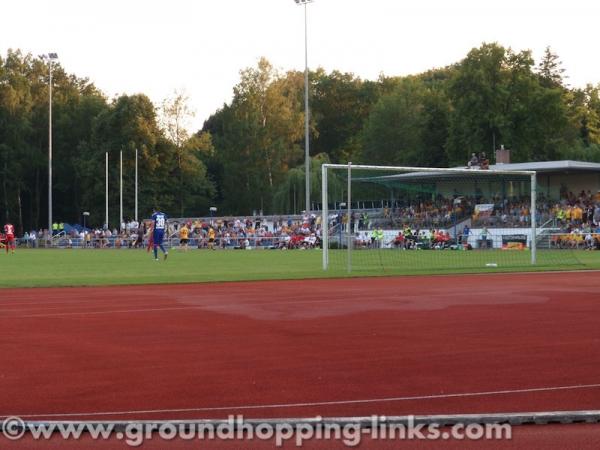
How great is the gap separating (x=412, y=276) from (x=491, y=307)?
9681 millimetres

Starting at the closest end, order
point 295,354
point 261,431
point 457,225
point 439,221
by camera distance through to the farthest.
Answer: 1. point 261,431
2. point 295,354
3. point 439,221
4. point 457,225

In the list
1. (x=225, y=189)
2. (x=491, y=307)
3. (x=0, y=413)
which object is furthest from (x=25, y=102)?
(x=0, y=413)

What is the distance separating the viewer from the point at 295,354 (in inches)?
396

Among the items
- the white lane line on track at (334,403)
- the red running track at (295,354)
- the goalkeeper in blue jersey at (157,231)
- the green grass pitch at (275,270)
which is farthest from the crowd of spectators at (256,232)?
the white lane line on track at (334,403)

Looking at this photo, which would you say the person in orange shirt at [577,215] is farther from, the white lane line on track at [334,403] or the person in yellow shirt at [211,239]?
the white lane line on track at [334,403]

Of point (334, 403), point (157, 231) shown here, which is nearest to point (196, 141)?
point (157, 231)

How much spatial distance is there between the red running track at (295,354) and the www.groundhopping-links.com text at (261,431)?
0.44 m

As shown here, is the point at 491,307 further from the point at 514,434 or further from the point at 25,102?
the point at 25,102

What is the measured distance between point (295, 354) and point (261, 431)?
3.78 meters

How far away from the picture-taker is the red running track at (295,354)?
7.34m

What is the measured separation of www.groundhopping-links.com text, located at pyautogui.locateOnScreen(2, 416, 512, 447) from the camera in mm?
6129

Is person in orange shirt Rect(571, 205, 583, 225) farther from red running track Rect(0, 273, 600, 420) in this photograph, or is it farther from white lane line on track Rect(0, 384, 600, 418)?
white lane line on track Rect(0, 384, 600, 418)

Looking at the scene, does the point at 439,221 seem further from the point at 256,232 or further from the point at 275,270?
the point at 256,232

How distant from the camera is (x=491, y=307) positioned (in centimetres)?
1548
